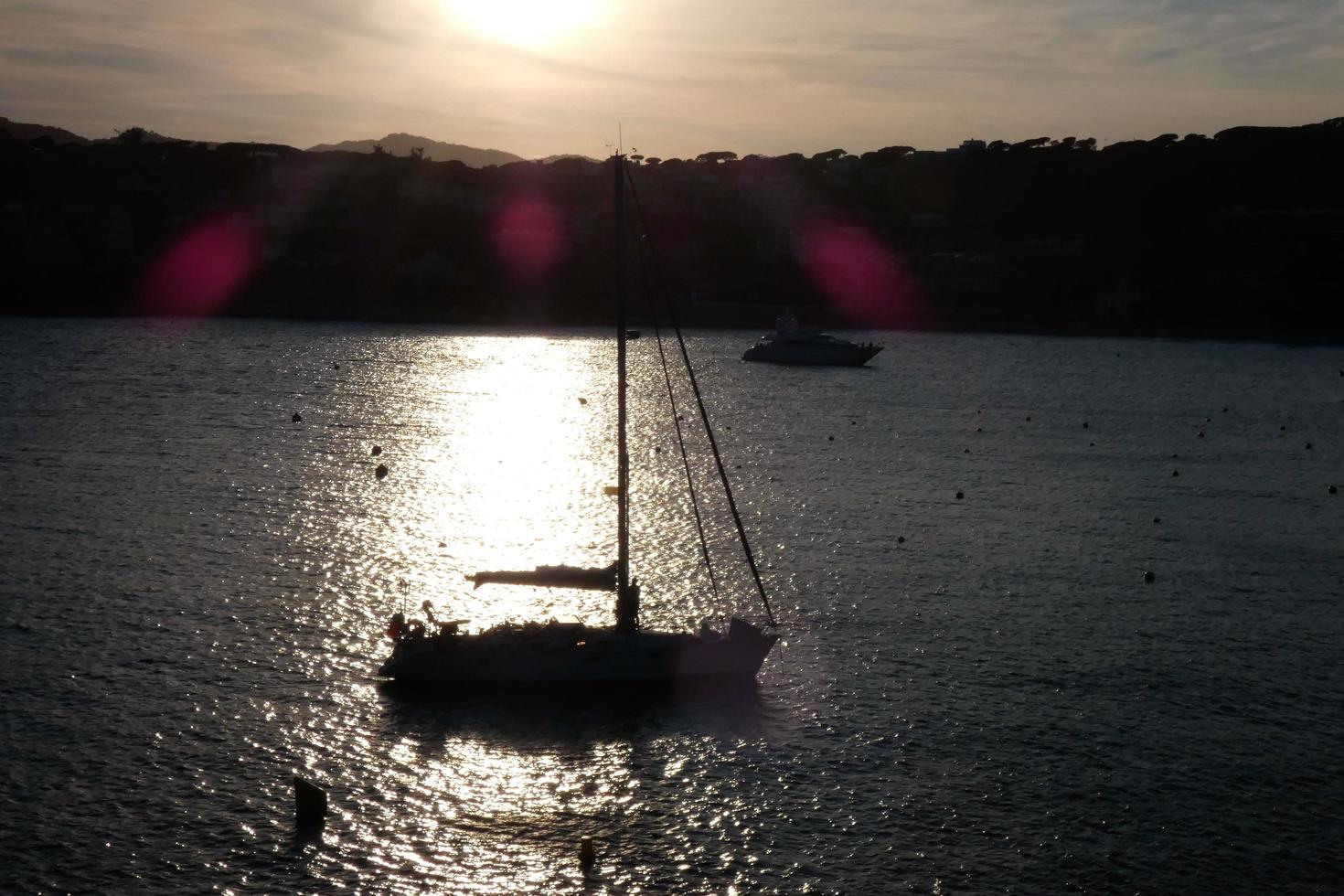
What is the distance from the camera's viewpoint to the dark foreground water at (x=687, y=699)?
26594 mm

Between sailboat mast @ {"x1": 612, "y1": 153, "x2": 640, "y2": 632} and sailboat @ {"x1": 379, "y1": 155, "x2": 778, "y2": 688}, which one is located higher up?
sailboat mast @ {"x1": 612, "y1": 153, "x2": 640, "y2": 632}

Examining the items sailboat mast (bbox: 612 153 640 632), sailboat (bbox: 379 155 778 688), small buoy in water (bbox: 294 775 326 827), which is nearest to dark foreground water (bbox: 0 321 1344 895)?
small buoy in water (bbox: 294 775 326 827)

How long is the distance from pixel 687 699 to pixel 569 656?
3392 millimetres

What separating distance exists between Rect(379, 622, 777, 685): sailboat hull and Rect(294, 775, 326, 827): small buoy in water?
776cm

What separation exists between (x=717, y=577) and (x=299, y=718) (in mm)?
18910

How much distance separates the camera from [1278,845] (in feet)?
90.0

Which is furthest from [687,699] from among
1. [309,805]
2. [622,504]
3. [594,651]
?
[309,805]

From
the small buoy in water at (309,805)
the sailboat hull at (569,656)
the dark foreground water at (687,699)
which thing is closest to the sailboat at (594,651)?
the sailboat hull at (569,656)

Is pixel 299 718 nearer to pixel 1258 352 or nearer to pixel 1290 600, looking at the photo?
pixel 1290 600

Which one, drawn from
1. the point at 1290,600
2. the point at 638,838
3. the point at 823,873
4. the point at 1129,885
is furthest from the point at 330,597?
the point at 1290,600

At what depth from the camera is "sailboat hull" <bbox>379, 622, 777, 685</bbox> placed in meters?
34.8

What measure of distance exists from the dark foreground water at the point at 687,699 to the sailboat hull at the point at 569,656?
859 mm

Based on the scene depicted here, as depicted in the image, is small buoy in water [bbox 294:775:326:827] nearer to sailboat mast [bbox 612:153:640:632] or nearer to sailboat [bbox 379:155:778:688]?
sailboat [bbox 379:155:778:688]

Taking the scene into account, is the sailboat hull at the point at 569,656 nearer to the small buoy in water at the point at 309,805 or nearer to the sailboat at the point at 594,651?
A: the sailboat at the point at 594,651
